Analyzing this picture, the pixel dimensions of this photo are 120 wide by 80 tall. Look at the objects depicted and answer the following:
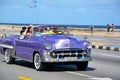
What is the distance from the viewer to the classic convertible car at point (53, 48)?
1291 centimetres

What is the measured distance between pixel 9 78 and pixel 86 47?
2934 mm

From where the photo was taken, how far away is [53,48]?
12898 mm

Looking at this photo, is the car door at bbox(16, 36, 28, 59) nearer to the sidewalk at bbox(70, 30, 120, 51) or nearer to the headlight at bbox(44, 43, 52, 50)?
the headlight at bbox(44, 43, 52, 50)

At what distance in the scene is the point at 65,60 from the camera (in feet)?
42.4

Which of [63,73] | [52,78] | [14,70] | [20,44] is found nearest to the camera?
[52,78]

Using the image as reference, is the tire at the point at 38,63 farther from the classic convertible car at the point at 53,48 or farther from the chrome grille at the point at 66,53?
the chrome grille at the point at 66,53

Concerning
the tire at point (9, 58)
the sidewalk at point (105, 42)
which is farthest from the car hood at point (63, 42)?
the sidewalk at point (105, 42)

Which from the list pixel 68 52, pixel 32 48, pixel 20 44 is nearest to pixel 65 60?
pixel 68 52

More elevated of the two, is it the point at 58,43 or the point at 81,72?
the point at 58,43

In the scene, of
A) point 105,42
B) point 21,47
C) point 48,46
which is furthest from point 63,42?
point 105,42

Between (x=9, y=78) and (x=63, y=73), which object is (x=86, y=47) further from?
(x=9, y=78)

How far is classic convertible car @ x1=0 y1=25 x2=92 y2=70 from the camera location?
1291cm

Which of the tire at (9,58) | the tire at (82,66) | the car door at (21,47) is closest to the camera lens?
the tire at (82,66)

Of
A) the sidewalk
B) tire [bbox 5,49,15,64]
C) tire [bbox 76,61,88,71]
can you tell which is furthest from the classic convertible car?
the sidewalk
